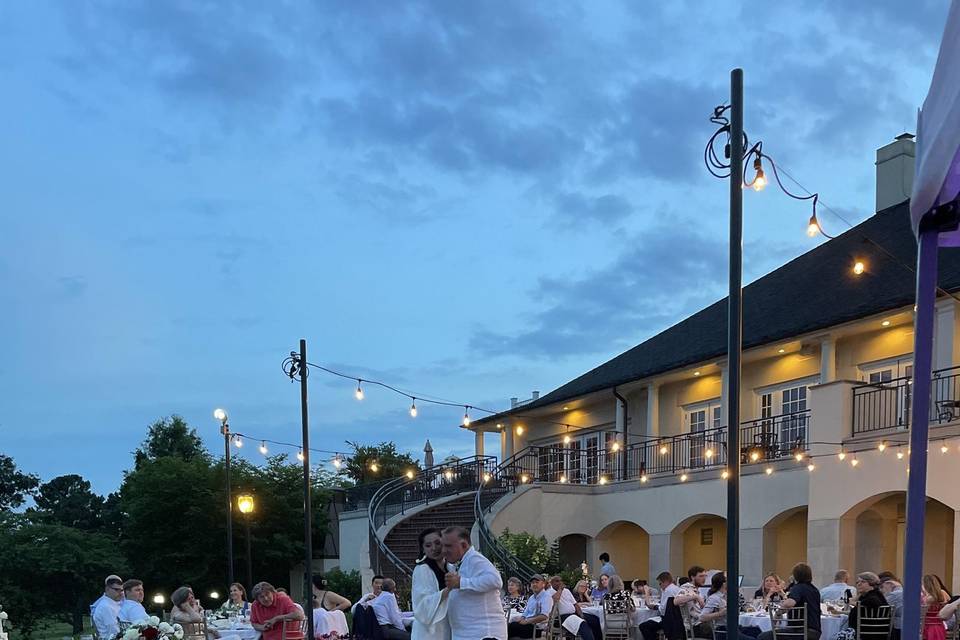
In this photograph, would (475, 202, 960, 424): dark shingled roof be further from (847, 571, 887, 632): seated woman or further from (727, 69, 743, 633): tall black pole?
(727, 69, 743, 633): tall black pole

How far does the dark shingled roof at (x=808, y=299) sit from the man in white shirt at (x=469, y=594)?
51.1 ft

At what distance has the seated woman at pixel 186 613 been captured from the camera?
545 inches

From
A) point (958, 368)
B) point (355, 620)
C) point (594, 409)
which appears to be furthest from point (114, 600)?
point (594, 409)

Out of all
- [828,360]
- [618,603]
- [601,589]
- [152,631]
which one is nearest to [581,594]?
[618,603]

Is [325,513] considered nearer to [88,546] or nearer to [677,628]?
[88,546]

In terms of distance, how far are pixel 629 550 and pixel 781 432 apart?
7.65 meters

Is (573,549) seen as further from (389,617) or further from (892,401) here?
(389,617)

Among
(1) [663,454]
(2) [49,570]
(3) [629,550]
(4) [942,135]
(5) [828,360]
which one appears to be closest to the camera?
(4) [942,135]

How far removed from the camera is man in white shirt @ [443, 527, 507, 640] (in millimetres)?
8023

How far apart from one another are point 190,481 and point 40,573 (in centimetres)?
621

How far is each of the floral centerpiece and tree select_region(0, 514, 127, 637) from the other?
92.1 feet

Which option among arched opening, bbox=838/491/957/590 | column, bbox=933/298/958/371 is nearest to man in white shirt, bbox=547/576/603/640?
arched opening, bbox=838/491/957/590

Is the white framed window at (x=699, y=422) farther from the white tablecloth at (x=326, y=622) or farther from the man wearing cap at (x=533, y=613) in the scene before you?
the white tablecloth at (x=326, y=622)

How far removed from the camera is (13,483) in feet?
232
